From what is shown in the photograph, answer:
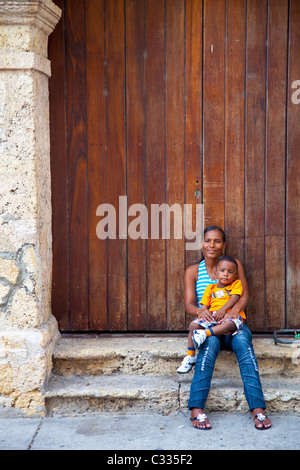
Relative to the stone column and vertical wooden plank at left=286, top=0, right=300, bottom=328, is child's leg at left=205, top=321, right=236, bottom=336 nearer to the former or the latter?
vertical wooden plank at left=286, top=0, right=300, bottom=328

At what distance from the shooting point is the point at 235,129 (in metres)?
3.81

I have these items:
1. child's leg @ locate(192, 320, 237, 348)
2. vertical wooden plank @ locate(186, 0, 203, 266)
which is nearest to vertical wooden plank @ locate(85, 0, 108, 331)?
vertical wooden plank @ locate(186, 0, 203, 266)

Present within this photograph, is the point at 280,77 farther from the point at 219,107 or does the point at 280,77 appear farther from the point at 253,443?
the point at 253,443

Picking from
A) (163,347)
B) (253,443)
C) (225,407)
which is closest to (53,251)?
(163,347)

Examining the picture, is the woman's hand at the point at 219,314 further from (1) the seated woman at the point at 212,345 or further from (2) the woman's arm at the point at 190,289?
(2) the woman's arm at the point at 190,289

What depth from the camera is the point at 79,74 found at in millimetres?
3812

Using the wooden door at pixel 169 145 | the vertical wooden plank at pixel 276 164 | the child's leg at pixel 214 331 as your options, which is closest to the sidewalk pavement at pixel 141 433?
the child's leg at pixel 214 331

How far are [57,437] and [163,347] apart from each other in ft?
2.97

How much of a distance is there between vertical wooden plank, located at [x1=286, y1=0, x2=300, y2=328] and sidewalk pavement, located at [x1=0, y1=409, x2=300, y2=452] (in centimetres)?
82

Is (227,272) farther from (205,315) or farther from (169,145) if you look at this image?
(169,145)

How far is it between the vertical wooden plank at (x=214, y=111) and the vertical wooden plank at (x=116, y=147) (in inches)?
21.9

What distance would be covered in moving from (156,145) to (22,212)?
1026 millimetres
